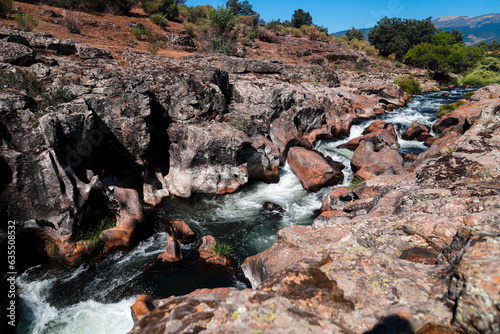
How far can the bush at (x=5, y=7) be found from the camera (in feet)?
62.4

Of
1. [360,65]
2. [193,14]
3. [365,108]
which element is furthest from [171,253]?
[360,65]

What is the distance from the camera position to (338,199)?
11.4 metres

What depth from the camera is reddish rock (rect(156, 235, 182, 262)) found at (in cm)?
920

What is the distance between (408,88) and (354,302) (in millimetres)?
38766

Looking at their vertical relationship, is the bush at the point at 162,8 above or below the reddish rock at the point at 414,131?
above

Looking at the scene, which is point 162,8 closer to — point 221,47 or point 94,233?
point 221,47

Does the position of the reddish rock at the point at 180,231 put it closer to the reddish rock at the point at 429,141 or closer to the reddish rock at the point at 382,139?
→ the reddish rock at the point at 382,139

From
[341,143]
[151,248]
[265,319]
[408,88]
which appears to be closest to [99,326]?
[151,248]

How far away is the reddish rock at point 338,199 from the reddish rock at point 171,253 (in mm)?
7025

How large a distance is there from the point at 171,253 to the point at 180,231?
4.36ft

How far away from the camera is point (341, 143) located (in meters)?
19.5

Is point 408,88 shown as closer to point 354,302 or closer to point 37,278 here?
point 354,302

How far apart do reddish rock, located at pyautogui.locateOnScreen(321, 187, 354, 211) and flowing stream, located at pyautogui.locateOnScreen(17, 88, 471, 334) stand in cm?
106

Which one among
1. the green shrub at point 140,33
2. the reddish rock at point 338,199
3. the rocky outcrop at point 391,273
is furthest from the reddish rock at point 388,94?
the green shrub at point 140,33
